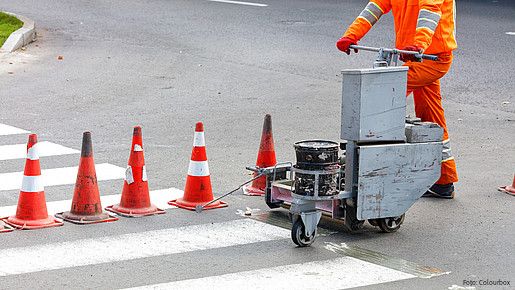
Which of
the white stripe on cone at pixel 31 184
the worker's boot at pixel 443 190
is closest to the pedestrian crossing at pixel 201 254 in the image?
the white stripe on cone at pixel 31 184

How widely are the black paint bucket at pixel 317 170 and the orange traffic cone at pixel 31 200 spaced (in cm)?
188

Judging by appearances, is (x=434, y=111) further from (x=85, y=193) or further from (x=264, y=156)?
(x=85, y=193)

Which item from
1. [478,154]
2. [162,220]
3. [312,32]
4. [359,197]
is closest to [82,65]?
[312,32]

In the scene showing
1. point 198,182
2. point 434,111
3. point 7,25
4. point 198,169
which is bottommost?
point 198,182

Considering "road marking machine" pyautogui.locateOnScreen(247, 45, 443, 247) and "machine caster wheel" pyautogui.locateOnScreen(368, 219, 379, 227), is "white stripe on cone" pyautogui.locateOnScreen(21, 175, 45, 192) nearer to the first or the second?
"road marking machine" pyautogui.locateOnScreen(247, 45, 443, 247)

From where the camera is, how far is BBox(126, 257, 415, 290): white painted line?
684 centimetres

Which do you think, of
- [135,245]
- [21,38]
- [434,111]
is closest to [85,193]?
[135,245]

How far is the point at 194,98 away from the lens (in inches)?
547

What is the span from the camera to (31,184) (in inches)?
322

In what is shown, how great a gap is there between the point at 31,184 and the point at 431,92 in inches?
133

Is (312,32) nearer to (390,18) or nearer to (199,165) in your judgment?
(390,18)

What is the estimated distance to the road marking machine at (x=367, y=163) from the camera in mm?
7754

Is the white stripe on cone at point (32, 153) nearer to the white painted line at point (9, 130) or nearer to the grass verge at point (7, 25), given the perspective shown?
the white painted line at point (9, 130)

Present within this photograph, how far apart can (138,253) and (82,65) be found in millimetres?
8811
